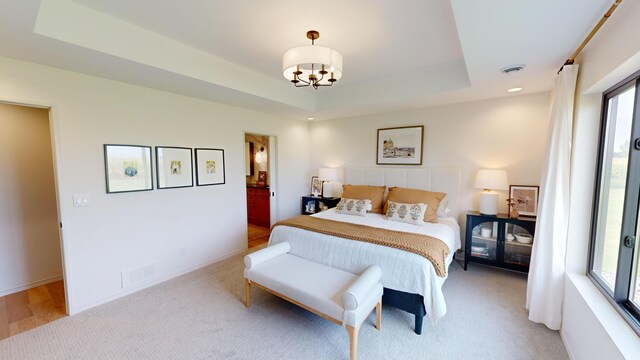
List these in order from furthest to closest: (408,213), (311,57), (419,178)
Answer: (419,178)
(408,213)
(311,57)

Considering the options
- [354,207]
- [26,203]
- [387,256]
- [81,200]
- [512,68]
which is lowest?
[387,256]

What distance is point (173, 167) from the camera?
3141 millimetres

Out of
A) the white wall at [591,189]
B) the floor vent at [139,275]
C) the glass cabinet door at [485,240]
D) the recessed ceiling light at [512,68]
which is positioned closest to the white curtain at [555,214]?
the white wall at [591,189]

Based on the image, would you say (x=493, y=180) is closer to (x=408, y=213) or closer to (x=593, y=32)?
(x=408, y=213)

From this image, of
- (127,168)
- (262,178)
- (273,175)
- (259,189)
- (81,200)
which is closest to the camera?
(81,200)

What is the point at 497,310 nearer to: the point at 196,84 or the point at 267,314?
the point at 267,314

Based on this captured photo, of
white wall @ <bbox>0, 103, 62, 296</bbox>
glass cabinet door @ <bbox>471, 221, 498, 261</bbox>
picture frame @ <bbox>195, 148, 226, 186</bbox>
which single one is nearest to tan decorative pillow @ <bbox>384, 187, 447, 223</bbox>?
glass cabinet door @ <bbox>471, 221, 498, 261</bbox>

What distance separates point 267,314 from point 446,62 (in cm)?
334

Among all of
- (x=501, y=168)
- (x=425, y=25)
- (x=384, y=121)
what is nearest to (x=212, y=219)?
(x=384, y=121)

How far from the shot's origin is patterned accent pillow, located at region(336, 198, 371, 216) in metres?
3.65

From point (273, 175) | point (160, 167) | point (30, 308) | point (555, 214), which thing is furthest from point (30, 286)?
point (555, 214)

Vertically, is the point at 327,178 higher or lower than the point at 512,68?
lower

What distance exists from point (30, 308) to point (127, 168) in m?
1.64

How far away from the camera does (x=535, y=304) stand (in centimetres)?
223
